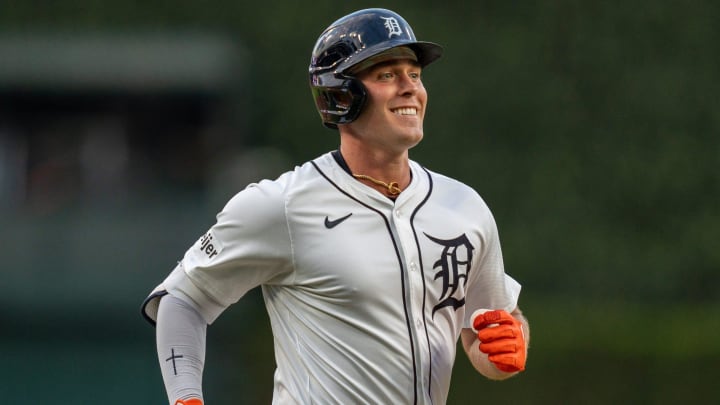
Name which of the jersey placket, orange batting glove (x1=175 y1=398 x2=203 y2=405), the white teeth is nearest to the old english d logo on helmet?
the white teeth

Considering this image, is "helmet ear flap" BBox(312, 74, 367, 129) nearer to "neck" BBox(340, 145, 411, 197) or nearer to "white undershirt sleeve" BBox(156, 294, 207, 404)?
"neck" BBox(340, 145, 411, 197)

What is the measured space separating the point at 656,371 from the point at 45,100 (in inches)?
288

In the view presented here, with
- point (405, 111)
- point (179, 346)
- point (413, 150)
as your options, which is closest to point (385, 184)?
point (405, 111)

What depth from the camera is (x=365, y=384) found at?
428 cm

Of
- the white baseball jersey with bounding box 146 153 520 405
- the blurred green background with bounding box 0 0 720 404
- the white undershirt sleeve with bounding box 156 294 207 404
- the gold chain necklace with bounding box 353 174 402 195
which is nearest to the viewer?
the white baseball jersey with bounding box 146 153 520 405

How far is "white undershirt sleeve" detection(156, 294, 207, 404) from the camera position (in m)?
4.40

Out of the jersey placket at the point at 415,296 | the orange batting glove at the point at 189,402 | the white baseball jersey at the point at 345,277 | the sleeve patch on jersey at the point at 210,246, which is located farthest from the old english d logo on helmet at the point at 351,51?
the orange batting glove at the point at 189,402

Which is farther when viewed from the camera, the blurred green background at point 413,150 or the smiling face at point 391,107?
the blurred green background at point 413,150

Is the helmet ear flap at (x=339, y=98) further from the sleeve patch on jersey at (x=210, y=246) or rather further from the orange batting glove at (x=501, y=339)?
the orange batting glove at (x=501, y=339)

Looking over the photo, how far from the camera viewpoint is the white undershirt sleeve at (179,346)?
4.40 metres

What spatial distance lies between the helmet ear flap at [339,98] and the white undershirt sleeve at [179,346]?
81cm

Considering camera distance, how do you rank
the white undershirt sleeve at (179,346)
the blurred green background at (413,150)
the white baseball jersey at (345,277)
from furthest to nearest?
the blurred green background at (413,150), the white undershirt sleeve at (179,346), the white baseball jersey at (345,277)

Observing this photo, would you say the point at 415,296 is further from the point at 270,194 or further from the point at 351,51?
the point at 351,51

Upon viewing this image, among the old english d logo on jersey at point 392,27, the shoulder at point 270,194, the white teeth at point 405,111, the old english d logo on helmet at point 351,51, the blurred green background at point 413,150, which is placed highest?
the old english d logo on jersey at point 392,27
